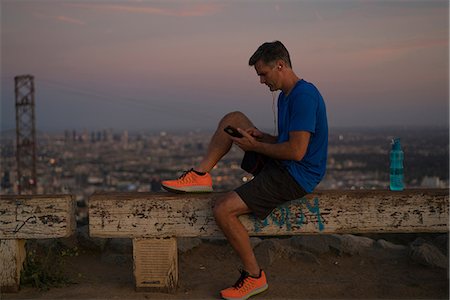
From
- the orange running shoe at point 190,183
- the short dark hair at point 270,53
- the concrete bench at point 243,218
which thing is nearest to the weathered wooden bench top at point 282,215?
the concrete bench at point 243,218

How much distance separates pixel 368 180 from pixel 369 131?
50.8ft

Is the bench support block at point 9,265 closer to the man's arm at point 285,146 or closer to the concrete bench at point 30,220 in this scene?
the concrete bench at point 30,220

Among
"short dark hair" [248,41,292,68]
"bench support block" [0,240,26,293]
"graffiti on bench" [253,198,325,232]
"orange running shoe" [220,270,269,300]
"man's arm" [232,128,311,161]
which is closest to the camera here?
"man's arm" [232,128,311,161]

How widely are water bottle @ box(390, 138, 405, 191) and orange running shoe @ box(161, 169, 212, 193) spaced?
69.9 inches

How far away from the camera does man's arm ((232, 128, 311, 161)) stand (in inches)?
177

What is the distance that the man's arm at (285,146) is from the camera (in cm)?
449

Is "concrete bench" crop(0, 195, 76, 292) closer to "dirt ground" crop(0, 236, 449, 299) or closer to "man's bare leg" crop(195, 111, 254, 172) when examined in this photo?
"dirt ground" crop(0, 236, 449, 299)

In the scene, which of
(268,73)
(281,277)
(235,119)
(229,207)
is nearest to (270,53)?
(268,73)

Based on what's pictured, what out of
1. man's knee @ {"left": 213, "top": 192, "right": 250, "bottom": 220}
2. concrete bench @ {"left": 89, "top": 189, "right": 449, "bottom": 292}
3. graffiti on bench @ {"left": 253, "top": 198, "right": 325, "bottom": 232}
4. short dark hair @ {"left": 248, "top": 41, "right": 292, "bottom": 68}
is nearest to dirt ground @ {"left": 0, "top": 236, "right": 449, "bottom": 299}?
concrete bench @ {"left": 89, "top": 189, "right": 449, "bottom": 292}

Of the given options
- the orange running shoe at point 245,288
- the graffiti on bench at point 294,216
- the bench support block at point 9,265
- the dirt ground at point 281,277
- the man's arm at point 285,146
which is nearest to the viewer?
the man's arm at point 285,146

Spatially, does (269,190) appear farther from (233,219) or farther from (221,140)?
(221,140)

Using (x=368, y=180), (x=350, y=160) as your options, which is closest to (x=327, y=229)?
(x=368, y=180)

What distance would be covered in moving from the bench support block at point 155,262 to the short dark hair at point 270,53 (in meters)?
1.82

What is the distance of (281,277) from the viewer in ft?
18.6
